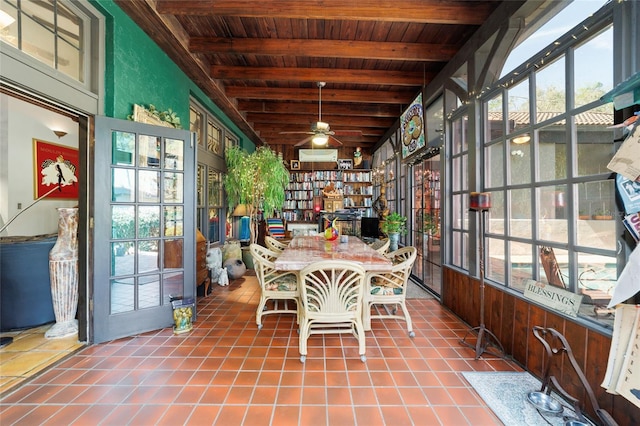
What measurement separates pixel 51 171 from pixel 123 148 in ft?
10.1

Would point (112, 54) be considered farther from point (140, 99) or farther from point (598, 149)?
point (598, 149)

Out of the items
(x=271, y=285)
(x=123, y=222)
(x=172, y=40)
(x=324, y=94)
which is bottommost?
(x=271, y=285)

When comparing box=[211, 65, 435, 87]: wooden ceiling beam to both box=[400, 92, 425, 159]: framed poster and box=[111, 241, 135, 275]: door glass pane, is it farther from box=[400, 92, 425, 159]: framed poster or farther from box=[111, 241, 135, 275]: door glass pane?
box=[111, 241, 135, 275]: door glass pane

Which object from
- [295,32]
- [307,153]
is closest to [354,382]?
[295,32]

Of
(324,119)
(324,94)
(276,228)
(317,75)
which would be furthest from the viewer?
(276,228)

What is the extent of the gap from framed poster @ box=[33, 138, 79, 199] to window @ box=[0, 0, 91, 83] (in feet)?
8.43

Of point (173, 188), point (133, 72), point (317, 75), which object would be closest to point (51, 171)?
point (133, 72)

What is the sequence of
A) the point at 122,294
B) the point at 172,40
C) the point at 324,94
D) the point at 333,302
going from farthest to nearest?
1. the point at 324,94
2. the point at 172,40
3. the point at 122,294
4. the point at 333,302

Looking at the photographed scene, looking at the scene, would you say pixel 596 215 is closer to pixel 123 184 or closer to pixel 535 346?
pixel 535 346

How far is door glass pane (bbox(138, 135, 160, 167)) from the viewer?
2.63 meters

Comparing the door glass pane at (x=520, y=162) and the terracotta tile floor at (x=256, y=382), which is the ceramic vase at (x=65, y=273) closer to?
the terracotta tile floor at (x=256, y=382)

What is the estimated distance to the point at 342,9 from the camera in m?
2.53

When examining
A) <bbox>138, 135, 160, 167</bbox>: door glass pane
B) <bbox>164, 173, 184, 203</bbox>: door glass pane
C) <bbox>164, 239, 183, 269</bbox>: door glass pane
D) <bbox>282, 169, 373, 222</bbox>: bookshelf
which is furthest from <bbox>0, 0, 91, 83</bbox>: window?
<bbox>282, 169, 373, 222</bbox>: bookshelf

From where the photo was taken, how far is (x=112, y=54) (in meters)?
2.45
